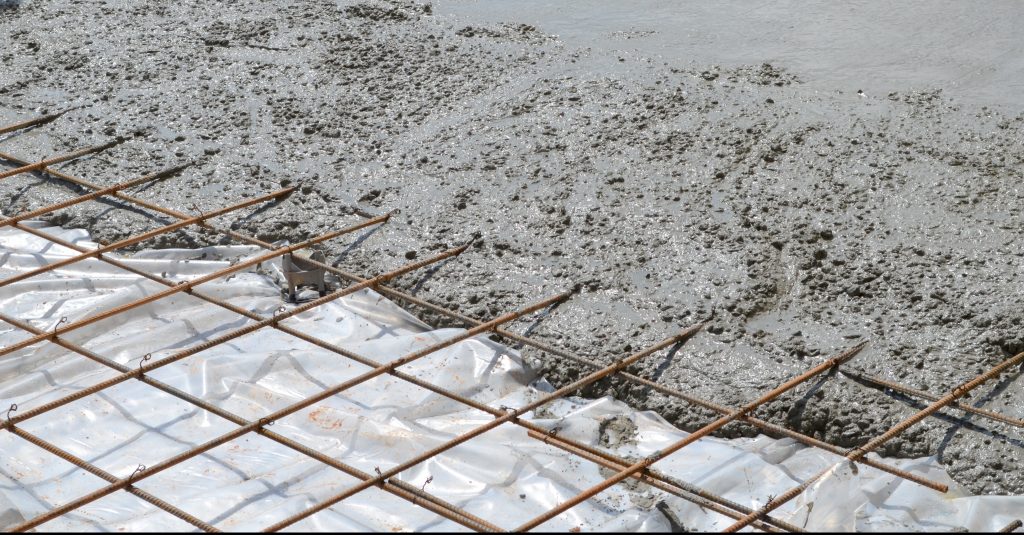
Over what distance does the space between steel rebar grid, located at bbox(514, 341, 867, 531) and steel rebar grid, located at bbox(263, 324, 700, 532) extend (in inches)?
15.7

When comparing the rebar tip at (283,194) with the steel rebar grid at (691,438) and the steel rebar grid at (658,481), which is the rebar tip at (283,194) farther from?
the steel rebar grid at (691,438)

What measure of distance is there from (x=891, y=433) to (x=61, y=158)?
4.67 meters

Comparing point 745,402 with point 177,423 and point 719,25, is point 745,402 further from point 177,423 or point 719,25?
point 719,25

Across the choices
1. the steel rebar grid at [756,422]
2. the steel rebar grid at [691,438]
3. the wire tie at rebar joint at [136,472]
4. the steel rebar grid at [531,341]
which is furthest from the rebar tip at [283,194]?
the steel rebar grid at [691,438]

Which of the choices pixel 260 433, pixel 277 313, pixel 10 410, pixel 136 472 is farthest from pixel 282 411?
pixel 277 313

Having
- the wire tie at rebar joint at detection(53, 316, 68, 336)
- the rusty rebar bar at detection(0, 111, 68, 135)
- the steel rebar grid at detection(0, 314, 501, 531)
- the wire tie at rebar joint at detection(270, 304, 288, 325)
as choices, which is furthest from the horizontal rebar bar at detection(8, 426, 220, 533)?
the rusty rebar bar at detection(0, 111, 68, 135)

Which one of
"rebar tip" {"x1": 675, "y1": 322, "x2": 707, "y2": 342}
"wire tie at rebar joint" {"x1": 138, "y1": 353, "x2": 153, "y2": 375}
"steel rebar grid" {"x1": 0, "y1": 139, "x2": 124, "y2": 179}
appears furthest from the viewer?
"steel rebar grid" {"x1": 0, "y1": 139, "x2": 124, "y2": 179}

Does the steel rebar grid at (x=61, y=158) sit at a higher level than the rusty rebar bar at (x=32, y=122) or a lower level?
lower

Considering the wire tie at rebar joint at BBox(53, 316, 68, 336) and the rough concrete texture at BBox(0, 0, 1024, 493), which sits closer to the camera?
the rough concrete texture at BBox(0, 0, 1024, 493)

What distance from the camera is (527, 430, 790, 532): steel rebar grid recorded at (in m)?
3.35

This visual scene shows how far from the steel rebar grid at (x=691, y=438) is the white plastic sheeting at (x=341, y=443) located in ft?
0.47

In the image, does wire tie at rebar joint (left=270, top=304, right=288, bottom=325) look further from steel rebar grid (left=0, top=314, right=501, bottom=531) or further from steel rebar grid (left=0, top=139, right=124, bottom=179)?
steel rebar grid (left=0, top=139, right=124, bottom=179)

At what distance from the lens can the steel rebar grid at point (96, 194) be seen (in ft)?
17.5

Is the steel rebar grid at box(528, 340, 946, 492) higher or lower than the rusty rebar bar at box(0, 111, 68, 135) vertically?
lower
